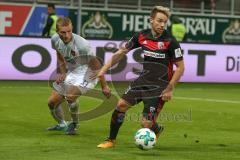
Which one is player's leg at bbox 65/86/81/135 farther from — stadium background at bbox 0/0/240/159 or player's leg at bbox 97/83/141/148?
player's leg at bbox 97/83/141/148

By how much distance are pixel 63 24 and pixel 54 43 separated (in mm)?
715

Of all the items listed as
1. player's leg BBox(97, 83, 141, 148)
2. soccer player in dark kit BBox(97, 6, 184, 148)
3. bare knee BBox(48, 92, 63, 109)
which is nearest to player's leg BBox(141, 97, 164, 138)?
soccer player in dark kit BBox(97, 6, 184, 148)

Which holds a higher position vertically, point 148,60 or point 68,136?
point 148,60

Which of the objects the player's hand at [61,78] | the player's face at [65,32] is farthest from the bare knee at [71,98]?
the player's face at [65,32]

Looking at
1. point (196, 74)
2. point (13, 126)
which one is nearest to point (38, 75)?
point (196, 74)

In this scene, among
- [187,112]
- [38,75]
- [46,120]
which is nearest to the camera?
[46,120]

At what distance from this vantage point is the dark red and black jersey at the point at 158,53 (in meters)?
10.5

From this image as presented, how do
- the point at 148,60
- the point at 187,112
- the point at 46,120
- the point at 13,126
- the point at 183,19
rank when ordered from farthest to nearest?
the point at 183,19
the point at 187,112
the point at 46,120
the point at 13,126
the point at 148,60

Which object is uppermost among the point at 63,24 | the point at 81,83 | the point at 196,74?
the point at 63,24

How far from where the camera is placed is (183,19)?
3512 cm

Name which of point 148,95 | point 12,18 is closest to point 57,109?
point 148,95

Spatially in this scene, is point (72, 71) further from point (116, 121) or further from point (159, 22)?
point (159, 22)

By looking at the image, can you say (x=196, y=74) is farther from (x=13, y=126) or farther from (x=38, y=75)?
(x=13, y=126)

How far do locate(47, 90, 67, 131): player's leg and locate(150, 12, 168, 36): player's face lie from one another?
2.67 metres
